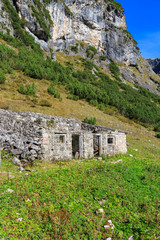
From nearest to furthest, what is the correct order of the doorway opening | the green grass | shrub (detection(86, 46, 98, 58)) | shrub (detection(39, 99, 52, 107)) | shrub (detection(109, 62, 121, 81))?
the green grass < the doorway opening < shrub (detection(39, 99, 52, 107)) < shrub (detection(109, 62, 121, 81)) < shrub (detection(86, 46, 98, 58))

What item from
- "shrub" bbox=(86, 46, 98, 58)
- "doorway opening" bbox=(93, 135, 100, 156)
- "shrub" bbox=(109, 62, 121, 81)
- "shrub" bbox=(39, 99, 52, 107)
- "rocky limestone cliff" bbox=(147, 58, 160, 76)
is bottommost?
"doorway opening" bbox=(93, 135, 100, 156)

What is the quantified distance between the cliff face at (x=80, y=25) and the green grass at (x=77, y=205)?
4333 centimetres

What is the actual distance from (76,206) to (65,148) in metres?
5.77

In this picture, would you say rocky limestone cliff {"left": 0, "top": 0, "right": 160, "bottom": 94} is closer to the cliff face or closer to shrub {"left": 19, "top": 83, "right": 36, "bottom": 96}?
the cliff face

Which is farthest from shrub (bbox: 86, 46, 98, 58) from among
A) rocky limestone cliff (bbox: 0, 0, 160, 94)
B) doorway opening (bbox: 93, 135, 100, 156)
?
doorway opening (bbox: 93, 135, 100, 156)

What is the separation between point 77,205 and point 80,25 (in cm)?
7678

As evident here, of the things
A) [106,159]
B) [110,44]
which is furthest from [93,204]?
[110,44]

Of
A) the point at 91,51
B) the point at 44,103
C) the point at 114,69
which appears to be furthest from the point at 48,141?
the point at 91,51

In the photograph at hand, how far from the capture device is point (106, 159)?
39.5 feet

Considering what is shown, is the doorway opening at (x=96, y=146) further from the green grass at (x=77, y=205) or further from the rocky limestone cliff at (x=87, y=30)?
the rocky limestone cliff at (x=87, y=30)

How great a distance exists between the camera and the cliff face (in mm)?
41963

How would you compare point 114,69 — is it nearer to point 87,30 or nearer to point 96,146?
point 87,30

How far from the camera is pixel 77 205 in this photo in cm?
534

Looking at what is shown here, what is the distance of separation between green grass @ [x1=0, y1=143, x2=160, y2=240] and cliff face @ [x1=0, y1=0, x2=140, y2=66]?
43.3 metres
